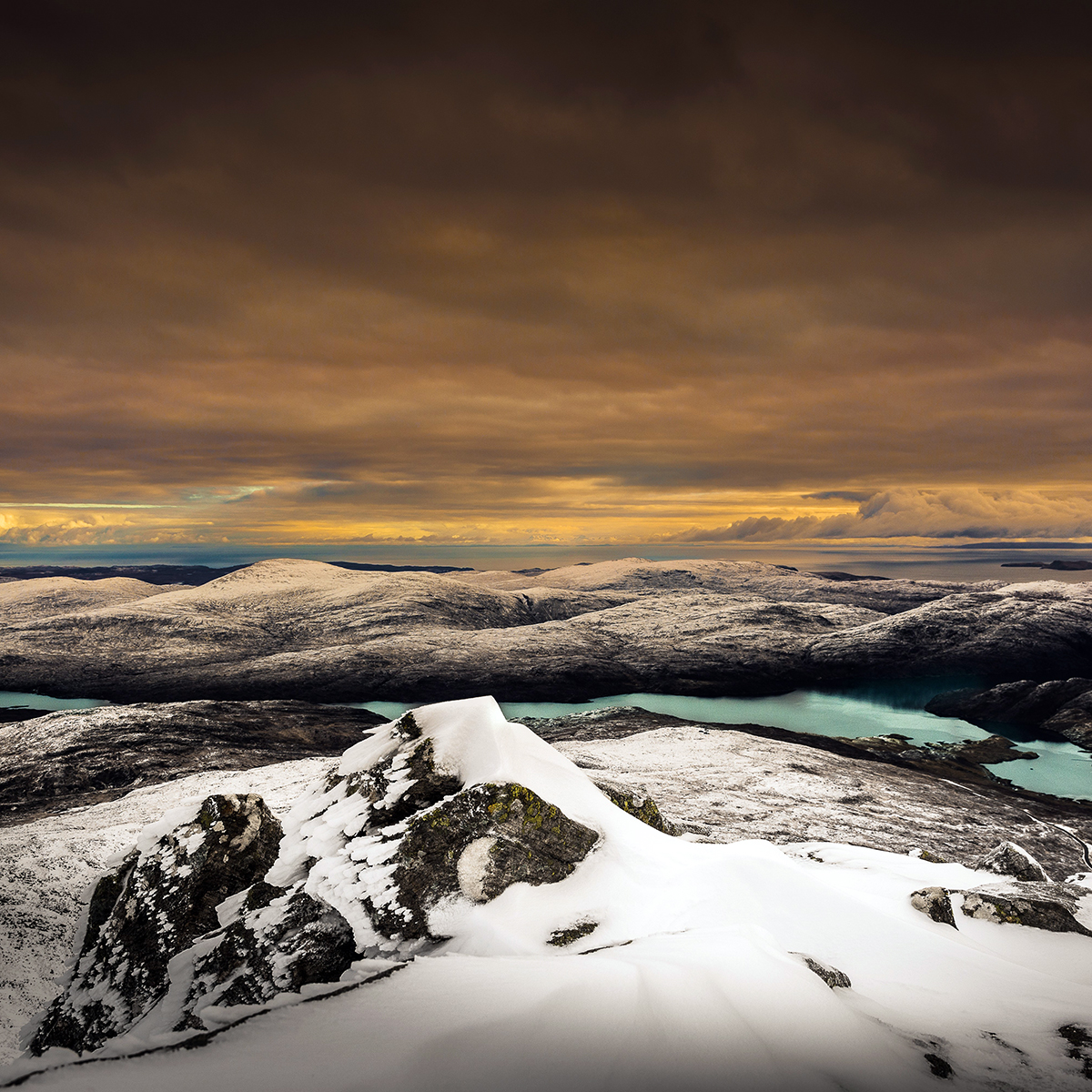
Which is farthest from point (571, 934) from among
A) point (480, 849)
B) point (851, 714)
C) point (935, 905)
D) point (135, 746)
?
point (851, 714)

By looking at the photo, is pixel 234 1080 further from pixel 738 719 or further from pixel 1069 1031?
pixel 738 719

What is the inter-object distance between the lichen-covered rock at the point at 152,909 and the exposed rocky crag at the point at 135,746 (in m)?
36.6

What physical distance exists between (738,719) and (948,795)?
64.7 m

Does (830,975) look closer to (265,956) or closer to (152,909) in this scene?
(265,956)

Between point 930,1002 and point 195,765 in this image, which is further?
point 195,765

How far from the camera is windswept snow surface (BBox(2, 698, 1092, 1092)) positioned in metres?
6.91

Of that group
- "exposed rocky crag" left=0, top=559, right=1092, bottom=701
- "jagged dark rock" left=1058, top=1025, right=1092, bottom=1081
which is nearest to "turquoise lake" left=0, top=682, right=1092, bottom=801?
"exposed rocky crag" left=0, top=559, right=1092, bottom=701

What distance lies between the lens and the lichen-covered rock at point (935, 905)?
50.0 feet

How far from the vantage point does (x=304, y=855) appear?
1673cm

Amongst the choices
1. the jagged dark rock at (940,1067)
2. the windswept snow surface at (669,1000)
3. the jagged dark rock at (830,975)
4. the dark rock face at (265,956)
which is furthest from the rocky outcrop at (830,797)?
the jagged dark rock at (940,1067)

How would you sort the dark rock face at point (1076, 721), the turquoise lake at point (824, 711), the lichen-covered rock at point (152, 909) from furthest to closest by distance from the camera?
the turquoise lake at point (824, 711), the dark rock face at point (1076, 721), the lichen-covered rock at point (152, 909)

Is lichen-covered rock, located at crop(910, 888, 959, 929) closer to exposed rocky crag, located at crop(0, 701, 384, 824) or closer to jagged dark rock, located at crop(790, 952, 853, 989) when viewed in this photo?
jagged dark rock, located at crop(790, 952, 853, 989)

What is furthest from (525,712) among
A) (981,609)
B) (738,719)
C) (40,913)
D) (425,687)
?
(981,609)

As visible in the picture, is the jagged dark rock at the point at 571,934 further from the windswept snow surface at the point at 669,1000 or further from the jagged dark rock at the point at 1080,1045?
the jagged dark rock at the point at 1080,1045
